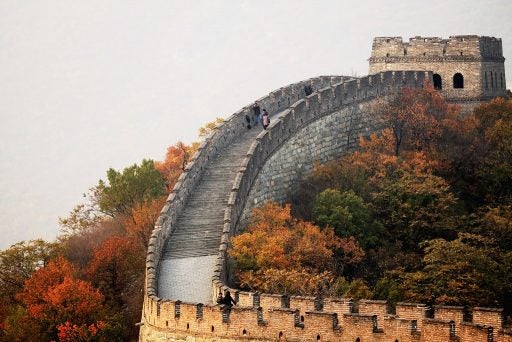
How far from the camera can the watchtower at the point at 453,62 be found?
54.9 metres

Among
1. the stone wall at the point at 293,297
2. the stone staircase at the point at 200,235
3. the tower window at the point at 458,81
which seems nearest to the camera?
the stone wall at the point at 293,297

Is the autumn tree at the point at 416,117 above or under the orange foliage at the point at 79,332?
above

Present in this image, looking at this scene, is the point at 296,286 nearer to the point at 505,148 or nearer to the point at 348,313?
the point at 348,313

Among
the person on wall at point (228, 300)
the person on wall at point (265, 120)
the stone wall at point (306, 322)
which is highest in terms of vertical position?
the person on wall at point (265, 120)

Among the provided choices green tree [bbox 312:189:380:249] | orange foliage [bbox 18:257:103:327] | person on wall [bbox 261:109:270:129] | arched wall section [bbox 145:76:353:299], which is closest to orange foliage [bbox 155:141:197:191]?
arched wall section [bbox 145:76:353:299]

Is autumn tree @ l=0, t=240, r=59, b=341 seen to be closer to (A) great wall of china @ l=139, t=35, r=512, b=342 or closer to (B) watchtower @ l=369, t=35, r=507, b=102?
(A) great wall of china @ l=139, t=35, r=512, b=342

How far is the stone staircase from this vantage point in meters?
35.6

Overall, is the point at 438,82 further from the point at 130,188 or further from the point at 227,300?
the point at 227,300

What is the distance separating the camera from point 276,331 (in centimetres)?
2961

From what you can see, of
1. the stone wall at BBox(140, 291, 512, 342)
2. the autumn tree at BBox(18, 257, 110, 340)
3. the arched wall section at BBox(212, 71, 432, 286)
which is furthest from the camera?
the arched wall section at BBox(212, 71, 432, 286)

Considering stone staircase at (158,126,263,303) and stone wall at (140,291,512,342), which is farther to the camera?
stone staircase at (158,126,263,303)

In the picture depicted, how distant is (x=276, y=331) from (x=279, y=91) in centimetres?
2293

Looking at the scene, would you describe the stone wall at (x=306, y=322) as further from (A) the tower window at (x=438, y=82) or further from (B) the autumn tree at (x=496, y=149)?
A: (A) the tower window at (x=438, y=82)

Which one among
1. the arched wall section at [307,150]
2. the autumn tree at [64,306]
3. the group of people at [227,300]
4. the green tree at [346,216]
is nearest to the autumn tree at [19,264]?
the autumn tree at [64,306]
